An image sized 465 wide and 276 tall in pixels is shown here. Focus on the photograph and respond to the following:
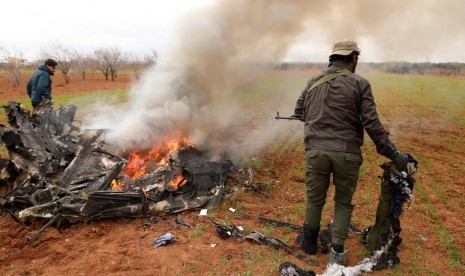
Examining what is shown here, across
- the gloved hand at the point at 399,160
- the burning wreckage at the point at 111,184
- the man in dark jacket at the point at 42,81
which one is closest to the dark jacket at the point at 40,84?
the man in dark jacket at the point at 42,81

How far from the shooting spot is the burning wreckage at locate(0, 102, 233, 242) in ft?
15.0

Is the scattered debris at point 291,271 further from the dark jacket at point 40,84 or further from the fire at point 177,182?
the dark jacket at point 40,84

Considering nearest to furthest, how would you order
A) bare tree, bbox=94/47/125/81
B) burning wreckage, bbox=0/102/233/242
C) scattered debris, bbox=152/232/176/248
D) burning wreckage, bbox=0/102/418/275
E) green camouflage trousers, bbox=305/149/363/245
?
green camouflage trousers, bbox=305/149/363/245 < burning wreckage, bbox=0/102/418/275 < scattered debris, bbox=152/232/176/248 < burning wreckage, bbox=0/102/233/242 < bare tree, bbox=94/47/125/81

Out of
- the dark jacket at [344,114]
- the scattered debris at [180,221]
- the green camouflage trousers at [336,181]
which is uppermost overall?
the dark jacket at [344,114]

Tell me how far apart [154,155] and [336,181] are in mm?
4452

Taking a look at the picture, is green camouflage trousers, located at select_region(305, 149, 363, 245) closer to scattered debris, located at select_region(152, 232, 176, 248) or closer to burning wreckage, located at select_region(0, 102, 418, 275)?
burning wreckage, located at select_region(0, 102, 418, 275)

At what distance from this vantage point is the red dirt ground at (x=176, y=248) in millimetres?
3580

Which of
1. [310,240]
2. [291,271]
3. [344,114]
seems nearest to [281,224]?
[310,240]

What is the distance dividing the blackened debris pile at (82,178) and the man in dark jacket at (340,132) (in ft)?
7.17

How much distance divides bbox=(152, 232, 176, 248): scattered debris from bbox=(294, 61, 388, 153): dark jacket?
2.12 m

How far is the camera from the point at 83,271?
353 centimetres

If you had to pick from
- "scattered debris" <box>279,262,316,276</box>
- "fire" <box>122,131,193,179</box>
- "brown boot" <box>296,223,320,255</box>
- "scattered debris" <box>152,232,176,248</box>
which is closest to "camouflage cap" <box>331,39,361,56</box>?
"brown boot" <box>296,223,320,255</box>

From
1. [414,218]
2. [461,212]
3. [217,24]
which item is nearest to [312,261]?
[414,218]

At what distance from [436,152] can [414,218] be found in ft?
14.5
